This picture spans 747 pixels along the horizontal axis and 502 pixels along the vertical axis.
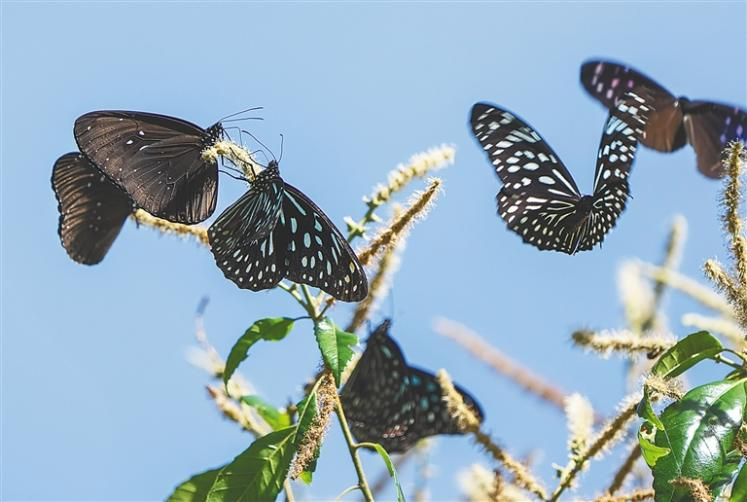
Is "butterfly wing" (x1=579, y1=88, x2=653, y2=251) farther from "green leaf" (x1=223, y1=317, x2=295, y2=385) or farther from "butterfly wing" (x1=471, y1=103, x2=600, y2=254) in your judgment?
"green leaf" (x1=223, y1=317, x2=295, y2=385)

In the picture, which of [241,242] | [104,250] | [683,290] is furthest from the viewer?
[683,290]

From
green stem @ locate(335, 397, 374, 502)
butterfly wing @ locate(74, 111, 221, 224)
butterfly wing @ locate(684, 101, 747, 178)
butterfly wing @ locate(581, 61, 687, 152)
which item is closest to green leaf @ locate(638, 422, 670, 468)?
green stem @ locate(335, 397, 374, 502)

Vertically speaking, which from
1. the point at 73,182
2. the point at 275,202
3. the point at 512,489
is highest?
the point at 73,182

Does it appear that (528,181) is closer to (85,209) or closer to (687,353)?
(687,353)

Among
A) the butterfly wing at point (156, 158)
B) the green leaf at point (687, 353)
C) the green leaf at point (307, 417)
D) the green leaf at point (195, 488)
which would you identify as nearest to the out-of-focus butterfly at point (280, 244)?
the butterfly wing at point (156, 158)

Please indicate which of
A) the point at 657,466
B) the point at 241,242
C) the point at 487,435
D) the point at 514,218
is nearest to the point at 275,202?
the point at 241,242

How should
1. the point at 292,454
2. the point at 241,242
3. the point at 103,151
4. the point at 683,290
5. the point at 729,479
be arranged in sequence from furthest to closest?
the point at 683,290
the point at 103,151
the point at 241,242
the point at 292,454
the point at 729,479

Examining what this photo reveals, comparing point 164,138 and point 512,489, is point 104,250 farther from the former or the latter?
point 512,489
